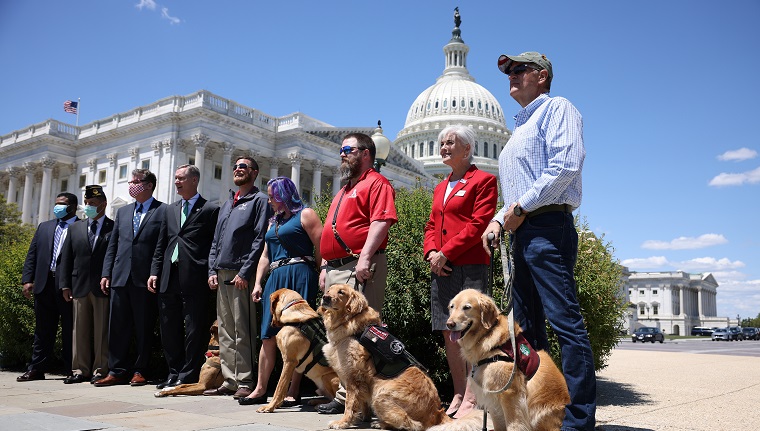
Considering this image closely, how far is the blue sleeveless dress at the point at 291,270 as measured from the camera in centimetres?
633

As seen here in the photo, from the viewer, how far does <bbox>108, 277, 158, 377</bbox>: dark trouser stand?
25.8ft

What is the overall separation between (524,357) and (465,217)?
1702 mm

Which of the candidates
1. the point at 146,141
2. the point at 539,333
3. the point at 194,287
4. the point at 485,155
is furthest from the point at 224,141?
the point at 485,155

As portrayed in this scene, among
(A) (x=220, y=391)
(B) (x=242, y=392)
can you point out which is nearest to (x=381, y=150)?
(A) (x=220, y=391)

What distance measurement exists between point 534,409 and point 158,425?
110 inches

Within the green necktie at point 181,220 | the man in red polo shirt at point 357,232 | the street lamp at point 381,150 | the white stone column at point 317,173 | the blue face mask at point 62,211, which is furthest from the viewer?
the white stone column at point 317,173

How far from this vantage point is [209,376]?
695 cm

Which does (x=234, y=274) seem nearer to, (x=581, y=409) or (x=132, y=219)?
(x=132, y=219)

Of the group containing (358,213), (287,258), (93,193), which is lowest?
(287,258)

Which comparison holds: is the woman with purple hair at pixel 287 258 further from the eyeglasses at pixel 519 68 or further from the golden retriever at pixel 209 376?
the eyeglasses at pixel 519 68

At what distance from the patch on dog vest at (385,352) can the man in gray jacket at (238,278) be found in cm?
229

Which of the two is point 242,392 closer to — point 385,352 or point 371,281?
point 371,281

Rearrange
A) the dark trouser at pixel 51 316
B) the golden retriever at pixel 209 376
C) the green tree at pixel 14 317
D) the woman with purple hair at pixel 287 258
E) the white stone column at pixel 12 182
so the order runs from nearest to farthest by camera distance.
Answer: the woman with purple hair at pixel 287 258 → the golden retriever at pixel 209 376 → the dark trouser at pixel 51 316 → the green tree at pixel 14 317 → the white stone column at pixel 12 182

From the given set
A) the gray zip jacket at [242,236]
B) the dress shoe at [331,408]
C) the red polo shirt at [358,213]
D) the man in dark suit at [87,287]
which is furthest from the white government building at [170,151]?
the dress shoe at [331,408]
